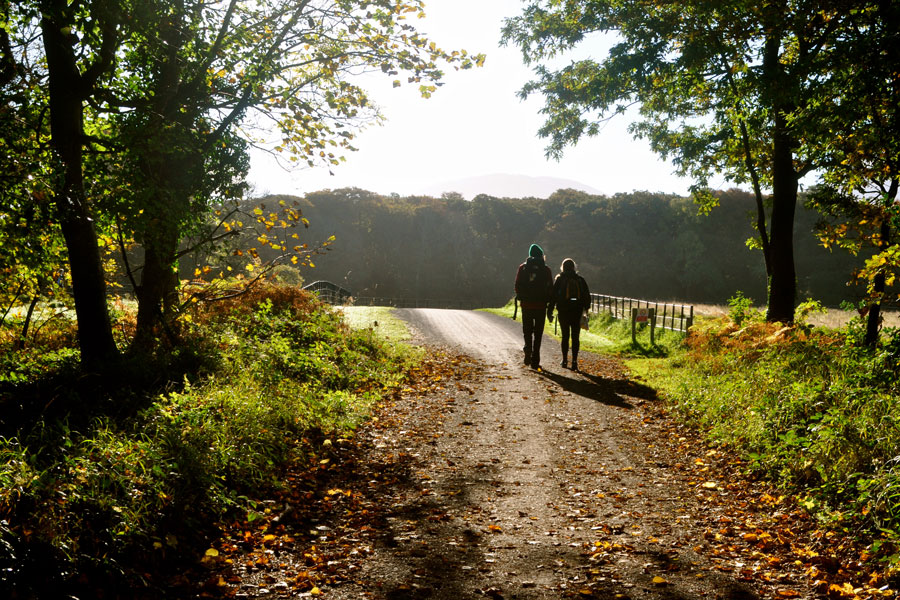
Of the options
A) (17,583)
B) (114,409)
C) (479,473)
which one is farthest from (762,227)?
(17,583)

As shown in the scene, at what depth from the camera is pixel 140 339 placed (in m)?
8.16

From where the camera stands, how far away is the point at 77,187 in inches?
262

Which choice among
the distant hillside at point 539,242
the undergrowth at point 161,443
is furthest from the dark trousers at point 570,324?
the distant hillside at point 539,242

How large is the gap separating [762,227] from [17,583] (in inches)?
589

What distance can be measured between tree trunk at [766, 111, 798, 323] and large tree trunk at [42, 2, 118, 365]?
40.8ft

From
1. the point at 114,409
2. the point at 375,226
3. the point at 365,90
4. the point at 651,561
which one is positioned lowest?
the point at 651,561

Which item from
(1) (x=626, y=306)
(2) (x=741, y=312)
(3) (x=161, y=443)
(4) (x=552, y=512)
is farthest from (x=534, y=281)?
(1) (x=626, y=306)

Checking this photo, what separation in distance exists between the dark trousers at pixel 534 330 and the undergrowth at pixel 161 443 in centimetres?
303

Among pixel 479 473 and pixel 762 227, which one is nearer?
pixel 479 473

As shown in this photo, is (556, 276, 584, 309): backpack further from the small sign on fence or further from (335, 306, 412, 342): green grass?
(335, 306, 412, 342): green grass

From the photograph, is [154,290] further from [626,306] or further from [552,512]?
[626,306]

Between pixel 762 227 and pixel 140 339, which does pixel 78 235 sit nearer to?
pixel 140 339

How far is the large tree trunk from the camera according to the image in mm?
6676

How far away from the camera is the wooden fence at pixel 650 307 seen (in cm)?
1456
